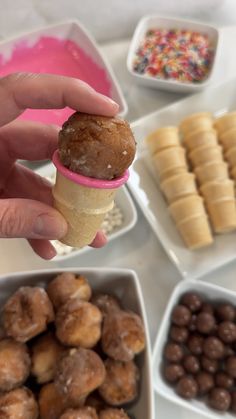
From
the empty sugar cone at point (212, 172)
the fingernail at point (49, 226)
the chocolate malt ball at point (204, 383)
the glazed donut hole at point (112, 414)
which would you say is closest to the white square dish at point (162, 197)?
the empty sugar cone at point (212, 172)

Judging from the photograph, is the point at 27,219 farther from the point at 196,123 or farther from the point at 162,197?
the point at 196,123

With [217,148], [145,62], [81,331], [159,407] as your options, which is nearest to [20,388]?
[81,331]

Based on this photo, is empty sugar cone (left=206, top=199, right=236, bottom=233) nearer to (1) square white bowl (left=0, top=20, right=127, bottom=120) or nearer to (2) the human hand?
(1) square white bowl (left=0, top=20, right=127, bottom=120)

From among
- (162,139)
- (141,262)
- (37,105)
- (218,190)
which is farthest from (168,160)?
(37,105)

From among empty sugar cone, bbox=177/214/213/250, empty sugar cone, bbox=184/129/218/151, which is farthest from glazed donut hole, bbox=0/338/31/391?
empty sugar cone, bbox=184/129/218/151

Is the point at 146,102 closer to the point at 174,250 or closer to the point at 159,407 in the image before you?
the point at 174,250

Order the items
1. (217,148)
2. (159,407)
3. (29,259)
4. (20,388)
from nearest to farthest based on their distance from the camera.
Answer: (20,388) < (159,407) < (29,259) < (217,148)
